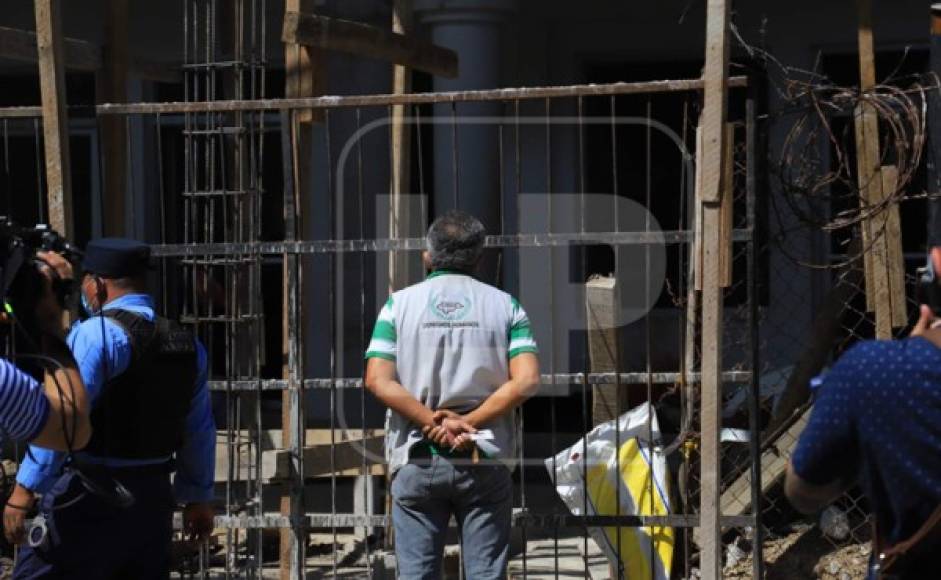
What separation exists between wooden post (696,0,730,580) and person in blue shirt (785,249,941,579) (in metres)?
2.33

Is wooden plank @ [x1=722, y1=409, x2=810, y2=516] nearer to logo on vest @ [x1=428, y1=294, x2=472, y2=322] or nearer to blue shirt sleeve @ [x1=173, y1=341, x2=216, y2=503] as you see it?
logo on vest @ [x1=428, y1=294, x2=472, y2=322]

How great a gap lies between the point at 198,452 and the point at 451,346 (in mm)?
1010

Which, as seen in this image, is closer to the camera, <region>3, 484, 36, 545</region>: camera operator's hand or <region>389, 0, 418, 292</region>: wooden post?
<region>3, 484, 36, 545</region>: camera operator's hand

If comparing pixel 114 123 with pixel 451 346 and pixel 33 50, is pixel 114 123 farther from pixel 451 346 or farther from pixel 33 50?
pixel 451 346

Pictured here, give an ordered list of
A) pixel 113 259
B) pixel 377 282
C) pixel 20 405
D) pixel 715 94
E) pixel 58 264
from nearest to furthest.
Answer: pixel 20 405, pixel 58 264, pixel 113 259, pixel 715 94, pixel 377 282

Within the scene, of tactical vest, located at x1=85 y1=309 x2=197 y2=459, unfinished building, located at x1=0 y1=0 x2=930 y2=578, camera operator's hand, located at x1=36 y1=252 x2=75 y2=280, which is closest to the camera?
camera operator's hand, located at x1=36 y1=252 x2=75 y2=280

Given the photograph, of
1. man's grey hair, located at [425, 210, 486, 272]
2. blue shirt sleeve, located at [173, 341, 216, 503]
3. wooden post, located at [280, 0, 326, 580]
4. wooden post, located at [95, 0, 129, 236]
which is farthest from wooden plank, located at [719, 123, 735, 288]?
wooden post, located at [95, 0, 129, 236]

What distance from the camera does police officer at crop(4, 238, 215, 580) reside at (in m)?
4.99

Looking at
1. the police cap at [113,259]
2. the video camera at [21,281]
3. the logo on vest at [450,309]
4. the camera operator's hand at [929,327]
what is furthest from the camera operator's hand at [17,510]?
the camera operator's hand at [929,327]

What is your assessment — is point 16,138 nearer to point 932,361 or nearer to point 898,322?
point 898,322

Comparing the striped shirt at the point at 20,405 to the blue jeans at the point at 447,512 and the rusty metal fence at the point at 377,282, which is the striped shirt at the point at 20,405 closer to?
the blue jeans at the point at 447,512

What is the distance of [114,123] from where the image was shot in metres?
7.03

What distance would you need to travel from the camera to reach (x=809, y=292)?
10.9m

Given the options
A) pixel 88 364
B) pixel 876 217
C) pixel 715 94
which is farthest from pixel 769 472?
pixel 88 364
